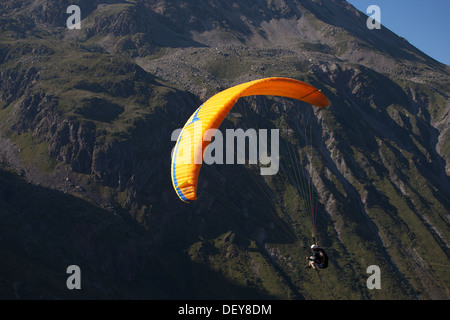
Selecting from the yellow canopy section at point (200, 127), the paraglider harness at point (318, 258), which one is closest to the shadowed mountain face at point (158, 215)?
the yellow canopy section at point (200, 127)

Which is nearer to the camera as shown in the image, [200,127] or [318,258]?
[318,258]

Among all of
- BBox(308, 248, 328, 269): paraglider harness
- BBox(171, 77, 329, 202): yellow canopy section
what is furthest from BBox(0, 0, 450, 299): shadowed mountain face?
BBox(308, 248, 328, 269): paraglider harness

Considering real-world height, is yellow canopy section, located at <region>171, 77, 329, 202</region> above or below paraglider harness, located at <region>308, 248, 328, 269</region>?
above

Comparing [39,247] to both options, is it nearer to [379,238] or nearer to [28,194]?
[28,194]

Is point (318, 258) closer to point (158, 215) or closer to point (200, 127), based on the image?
point (200, 127)

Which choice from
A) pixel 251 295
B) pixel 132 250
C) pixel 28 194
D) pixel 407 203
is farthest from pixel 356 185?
pixel 28 194

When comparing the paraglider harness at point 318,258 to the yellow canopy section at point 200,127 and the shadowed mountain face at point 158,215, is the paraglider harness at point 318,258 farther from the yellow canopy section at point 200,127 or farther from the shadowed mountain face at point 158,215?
the shadowed mountain face at point 158,215

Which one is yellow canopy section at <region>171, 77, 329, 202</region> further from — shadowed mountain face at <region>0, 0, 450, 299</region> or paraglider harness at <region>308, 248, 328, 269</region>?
shadowed mountain face at <region>0, 0, 450, 299</region>

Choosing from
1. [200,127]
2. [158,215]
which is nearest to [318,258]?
[200,127]

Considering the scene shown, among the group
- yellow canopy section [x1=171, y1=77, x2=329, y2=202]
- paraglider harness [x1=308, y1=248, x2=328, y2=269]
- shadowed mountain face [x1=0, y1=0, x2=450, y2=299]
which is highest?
shadowed mountain face [x1=0, y1=0, x2=450, y2=299]
